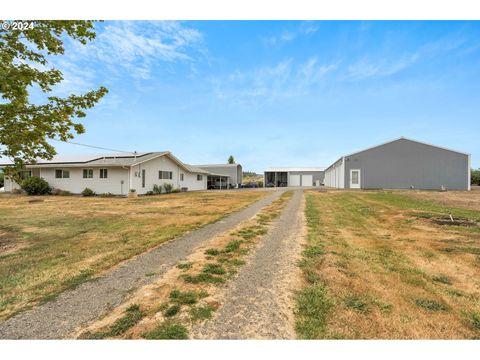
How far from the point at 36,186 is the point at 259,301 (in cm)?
2756

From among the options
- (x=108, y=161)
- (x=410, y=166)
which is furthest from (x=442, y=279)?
(x=410, y=166)

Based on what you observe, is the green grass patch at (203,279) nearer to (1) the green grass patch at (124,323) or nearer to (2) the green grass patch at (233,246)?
(1) the green grass patch at (124,323)

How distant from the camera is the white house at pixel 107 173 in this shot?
70.8 feet

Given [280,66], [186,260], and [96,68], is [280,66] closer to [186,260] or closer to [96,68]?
[96,68]

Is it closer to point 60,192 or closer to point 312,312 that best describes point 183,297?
point 312,312

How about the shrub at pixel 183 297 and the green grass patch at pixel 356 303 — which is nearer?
the green grass patch at pixel 356 303

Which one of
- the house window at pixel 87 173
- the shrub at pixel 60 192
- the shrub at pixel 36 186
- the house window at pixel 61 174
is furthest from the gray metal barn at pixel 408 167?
the shrub at pixel 36 186

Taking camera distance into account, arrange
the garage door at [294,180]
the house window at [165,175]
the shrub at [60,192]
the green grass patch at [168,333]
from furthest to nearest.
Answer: the garage door at [294,180] → the house window at [165,175] → the shrub at [60,192] → the green grass patch at [168,333]

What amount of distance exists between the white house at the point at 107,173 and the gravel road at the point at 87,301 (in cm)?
1767

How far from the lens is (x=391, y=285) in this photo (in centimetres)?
362

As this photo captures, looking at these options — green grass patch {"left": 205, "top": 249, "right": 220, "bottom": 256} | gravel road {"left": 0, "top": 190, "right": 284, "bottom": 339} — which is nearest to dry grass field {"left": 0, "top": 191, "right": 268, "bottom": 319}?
gravel road {"left": 0, "top": 190, "right": 284, "bottom": 339}

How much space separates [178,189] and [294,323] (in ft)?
87.1

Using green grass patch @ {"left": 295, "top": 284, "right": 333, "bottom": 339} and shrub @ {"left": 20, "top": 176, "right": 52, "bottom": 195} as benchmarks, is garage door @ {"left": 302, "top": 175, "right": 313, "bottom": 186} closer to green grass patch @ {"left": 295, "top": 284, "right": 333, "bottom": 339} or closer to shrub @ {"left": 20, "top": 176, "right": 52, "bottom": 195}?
shrub @ {"left": 20, "top": 176, "right": 52, "bottom": 195}

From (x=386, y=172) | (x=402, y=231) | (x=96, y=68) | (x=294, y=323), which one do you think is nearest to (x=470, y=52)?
(x=402, y=231)
